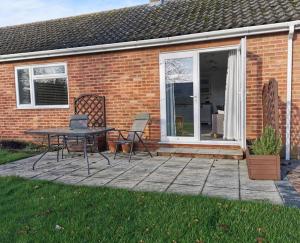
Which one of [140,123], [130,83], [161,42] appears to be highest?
[161,42]

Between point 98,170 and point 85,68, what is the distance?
3.42 m

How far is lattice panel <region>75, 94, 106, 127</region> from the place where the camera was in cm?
725

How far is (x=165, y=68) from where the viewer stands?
21.3 feet

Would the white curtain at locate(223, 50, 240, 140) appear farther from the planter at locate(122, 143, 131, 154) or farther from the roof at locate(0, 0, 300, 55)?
the planter at locate(122, 143, 131, 154)

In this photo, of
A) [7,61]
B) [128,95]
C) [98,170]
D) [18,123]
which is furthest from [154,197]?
[7,61]

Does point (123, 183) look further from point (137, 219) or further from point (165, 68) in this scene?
point (165, 68)

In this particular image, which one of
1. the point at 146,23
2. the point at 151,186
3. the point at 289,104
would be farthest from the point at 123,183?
the point at 146,23

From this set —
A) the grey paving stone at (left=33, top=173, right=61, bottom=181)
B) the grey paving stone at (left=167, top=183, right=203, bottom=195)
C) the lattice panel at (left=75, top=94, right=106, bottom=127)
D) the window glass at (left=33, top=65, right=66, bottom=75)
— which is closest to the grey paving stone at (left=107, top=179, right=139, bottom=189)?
the grey paving stone at (left=167, top=183, right=203, bottom=195)

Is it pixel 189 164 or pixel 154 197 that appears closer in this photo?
pixel 154 197

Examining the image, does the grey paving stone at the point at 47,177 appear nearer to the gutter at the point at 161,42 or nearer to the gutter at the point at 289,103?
the gutter at the point at 161,42

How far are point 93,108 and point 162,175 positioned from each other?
3.52 metres

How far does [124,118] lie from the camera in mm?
7020

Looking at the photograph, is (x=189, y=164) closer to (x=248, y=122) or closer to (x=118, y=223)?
(x=248, y=122)

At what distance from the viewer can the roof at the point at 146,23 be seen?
6.04 metres
